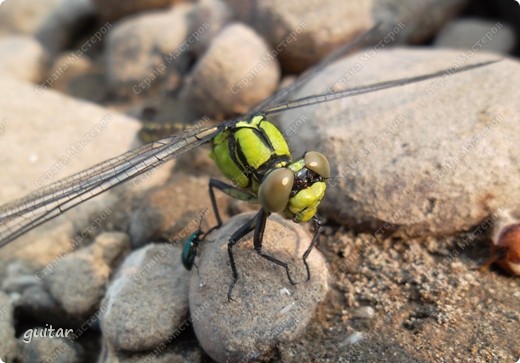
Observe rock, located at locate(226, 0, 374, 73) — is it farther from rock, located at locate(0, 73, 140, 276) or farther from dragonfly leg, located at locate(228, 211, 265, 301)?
dragonfly leg, located at locate(228, 211, 265, 301)

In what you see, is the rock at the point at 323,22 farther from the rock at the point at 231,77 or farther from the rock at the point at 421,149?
the rock at the point at 421,149

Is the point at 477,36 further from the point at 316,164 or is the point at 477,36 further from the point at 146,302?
the point at 146,302

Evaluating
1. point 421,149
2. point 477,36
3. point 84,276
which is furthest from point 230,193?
point 477,36

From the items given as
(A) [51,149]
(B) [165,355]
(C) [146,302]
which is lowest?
(B) [165,355]

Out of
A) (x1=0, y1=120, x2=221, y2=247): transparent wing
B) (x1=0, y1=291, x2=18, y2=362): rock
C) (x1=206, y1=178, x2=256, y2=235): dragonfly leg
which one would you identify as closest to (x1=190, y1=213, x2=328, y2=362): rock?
(x1=206, y1=178, x2=256, y2=235): dragonfly leg

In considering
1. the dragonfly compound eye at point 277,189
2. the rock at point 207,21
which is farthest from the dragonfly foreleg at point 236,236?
the rock at point 207,21

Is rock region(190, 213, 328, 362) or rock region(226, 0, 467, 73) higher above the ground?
rock region(226, 0, 467, 73)

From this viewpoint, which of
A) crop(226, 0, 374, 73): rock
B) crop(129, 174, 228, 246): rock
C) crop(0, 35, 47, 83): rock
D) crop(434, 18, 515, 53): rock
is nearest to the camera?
crop(129, 174, 228, 246): rock
